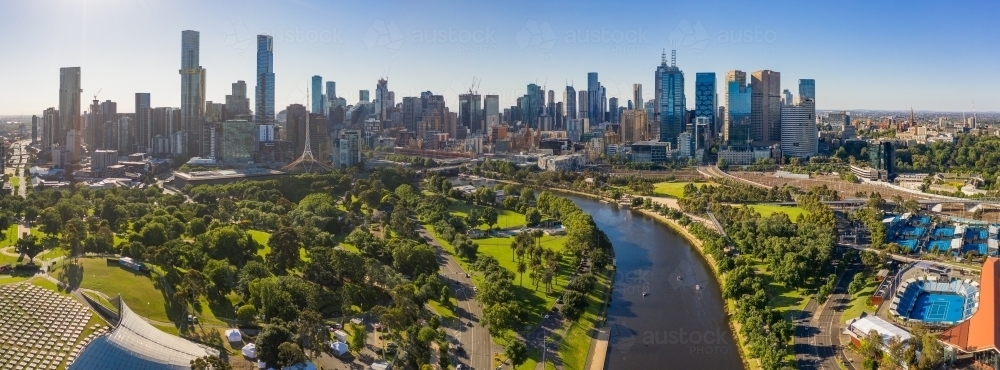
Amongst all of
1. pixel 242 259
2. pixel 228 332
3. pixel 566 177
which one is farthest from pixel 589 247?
pixel 566 177

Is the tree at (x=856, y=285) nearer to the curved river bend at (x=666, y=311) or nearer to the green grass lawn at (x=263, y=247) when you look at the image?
the curved river bend at (x=666, y=311)

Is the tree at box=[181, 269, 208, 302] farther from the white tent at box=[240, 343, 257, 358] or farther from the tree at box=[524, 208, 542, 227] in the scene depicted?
the tree at box=[524, 208, 542, 227]

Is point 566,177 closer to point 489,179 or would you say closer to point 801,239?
point 489,179

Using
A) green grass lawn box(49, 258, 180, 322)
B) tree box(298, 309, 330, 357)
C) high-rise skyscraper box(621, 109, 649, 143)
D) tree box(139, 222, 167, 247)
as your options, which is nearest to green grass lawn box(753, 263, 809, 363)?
tree box(298, 309, 330, 357)

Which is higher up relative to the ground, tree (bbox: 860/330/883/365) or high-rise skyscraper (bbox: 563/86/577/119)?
high-rise skyscraper (bbox: 563/86/577/119)

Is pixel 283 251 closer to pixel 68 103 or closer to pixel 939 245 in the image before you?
pixel 939 245

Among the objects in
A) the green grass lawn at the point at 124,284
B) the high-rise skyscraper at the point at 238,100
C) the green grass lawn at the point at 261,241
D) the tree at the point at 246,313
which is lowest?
the tree at the point at 246,313

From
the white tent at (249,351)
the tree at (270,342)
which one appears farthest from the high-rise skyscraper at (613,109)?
the tree at (270,342)
